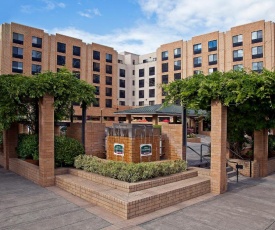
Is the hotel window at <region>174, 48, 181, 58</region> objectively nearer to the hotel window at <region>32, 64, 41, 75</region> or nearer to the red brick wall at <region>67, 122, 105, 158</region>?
the hotel window at <region>32, 64, 41, 75</region>

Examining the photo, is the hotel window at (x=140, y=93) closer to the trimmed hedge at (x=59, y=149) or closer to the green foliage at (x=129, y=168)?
the trimmed hedge at (x=59, y=149)

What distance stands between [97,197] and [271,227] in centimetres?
404

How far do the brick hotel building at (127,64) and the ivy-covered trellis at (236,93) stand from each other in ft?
78.1

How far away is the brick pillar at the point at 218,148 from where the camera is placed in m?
7.96

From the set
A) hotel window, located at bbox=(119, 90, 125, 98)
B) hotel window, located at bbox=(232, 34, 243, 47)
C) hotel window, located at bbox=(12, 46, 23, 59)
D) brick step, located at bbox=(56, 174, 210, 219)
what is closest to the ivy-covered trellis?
brick step, located at bbox=(56, 174, 210, 219)

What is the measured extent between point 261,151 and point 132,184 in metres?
6.90

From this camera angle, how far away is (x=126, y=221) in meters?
5.60

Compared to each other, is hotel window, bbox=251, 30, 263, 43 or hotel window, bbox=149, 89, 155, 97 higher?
hotel window, bbox=251, 30, 263, 43

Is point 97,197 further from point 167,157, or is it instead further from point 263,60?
point 263,60

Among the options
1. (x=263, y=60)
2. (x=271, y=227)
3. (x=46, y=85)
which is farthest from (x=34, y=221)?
(x=263, y=60)

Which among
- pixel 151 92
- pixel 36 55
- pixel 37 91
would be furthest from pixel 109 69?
pixel 37 91

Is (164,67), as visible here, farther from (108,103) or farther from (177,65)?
(108,103)

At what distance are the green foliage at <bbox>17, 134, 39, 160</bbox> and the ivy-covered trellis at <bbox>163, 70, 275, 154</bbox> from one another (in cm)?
535

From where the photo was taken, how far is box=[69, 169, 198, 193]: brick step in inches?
260
